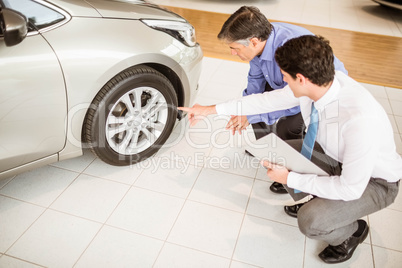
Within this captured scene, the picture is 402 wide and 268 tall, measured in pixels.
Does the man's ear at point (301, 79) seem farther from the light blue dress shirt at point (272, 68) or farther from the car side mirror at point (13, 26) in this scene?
the car side mirror at point (13, 26)

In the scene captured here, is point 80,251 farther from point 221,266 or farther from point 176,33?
point 176,33

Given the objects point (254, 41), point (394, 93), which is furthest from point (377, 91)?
point (254, 41)

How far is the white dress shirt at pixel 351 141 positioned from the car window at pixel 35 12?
4.33 ft

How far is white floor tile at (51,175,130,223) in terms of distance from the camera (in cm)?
197

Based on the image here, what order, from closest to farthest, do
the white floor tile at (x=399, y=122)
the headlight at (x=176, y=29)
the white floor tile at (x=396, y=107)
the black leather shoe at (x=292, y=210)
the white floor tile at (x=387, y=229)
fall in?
1. the white floor tile at (x=387, y=229)
2. the black leather shoe at (x=292, y=210)
3. the headlight at (x=176, y=29)
4. the white floor tile at (x=399, y=122)
5. the white floor tile at (x=396, y=107)

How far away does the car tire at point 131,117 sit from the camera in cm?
195

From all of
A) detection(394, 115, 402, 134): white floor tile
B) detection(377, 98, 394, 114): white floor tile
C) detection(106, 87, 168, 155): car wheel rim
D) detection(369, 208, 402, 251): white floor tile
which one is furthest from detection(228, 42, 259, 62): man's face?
detection(377, 98, 394, 114): white floor tile

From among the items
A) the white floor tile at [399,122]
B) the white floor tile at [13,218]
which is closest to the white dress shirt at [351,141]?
the white floor tile at [13,218]

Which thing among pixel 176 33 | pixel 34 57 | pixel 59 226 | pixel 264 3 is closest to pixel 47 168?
pixel 59 226

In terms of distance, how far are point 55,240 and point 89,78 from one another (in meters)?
0.88

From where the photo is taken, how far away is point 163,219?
1955mm

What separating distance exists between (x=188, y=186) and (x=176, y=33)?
999mm

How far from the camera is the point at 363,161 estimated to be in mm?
1318

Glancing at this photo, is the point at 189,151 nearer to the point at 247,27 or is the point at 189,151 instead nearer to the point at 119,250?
the point at 119,250
